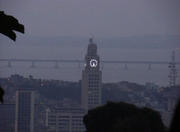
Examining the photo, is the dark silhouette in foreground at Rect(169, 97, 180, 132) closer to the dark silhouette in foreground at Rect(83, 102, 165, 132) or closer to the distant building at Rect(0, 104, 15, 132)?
the dark silhouette in foreground at Rect(83, 102, 165, 132)

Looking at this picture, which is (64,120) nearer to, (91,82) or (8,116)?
(8,116)

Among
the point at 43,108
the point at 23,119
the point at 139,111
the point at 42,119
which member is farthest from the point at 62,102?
the point at 139,111

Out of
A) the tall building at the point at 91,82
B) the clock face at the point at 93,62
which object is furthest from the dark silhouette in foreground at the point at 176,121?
the clock face at the point at 93,62

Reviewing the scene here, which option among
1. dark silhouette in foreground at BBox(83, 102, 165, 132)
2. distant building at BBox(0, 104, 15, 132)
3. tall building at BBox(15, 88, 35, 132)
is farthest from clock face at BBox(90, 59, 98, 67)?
dark silhouette in foreground at BBox(83, 102, 165, 132)

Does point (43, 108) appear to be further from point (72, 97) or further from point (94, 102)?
point (72, 97)

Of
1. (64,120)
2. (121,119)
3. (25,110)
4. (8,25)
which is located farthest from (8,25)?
(64,120)

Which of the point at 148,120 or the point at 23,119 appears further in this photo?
the point at 23,119
